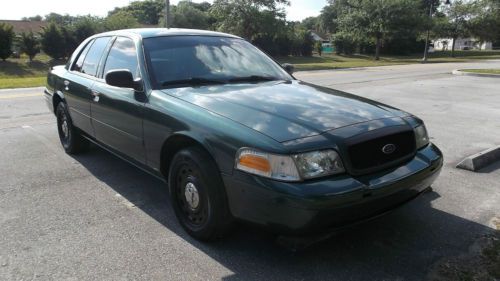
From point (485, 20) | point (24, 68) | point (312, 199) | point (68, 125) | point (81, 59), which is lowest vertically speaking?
point (24, 68)

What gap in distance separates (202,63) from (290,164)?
1839 millimetres

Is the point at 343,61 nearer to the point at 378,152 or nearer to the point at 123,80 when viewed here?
the point at 123,80

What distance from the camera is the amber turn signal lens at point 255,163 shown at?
2912 millimetres

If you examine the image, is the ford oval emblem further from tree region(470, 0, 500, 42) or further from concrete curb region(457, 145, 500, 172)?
tree region(470, 0, 500, 42)

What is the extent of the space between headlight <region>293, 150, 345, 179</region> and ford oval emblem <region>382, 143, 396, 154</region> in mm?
436

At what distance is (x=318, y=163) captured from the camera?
294 centimetres

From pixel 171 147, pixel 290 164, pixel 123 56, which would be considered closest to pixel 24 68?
pixel 123 56

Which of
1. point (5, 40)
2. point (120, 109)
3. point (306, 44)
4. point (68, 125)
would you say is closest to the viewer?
point (120, 109)

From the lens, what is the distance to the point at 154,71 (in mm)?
4105

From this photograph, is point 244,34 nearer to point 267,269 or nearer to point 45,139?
point 45,139

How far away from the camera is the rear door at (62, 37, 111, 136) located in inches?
201

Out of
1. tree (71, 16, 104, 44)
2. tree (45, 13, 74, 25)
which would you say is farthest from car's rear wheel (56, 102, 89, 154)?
tree (45, 13, 74, 25)

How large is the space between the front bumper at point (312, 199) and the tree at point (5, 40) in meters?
34.2

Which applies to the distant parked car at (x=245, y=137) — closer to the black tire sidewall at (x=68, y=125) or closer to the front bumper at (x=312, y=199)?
the front bumper at (x=312, y=199)
